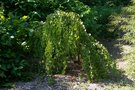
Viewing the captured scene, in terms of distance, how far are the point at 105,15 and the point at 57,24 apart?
3.30m

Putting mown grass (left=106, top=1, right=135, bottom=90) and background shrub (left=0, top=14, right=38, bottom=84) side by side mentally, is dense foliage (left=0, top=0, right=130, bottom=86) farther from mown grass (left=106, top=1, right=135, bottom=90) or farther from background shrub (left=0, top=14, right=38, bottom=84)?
mown grass (left=106, top=1, right=135, bottom=90)

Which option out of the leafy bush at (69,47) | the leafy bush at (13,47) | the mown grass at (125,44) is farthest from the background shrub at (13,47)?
the mown grass at (125,44)

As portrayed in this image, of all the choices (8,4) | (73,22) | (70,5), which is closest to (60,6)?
A: (70,5)

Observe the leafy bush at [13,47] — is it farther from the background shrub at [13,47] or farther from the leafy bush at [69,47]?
the leafy bush at [69,47]

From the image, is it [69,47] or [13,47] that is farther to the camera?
[13,47]

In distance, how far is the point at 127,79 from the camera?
5348mm

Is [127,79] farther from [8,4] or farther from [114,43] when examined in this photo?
[8,4]

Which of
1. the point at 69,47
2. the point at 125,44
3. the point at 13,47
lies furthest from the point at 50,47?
the point at 125,44

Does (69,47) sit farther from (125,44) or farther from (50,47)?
(125,44)

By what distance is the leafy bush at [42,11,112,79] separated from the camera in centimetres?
519

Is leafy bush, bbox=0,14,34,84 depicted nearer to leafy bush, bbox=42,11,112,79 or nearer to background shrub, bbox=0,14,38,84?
background shrub, bbox=0,14,38,84

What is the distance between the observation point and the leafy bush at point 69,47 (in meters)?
5.19

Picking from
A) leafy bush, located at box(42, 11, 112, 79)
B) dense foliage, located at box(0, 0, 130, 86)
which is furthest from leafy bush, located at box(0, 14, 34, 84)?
leafy bush, located at box(42, 11, 112, 79)

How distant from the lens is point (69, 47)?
530 centimetres
